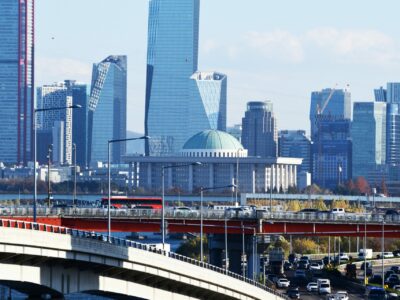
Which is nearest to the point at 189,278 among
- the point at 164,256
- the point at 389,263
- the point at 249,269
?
the point at 164,256

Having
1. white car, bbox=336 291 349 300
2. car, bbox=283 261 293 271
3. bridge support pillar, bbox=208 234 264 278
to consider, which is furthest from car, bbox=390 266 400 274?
white car, bbox=336 291 349 300

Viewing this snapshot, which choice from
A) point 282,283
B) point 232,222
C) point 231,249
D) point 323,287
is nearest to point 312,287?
point 323,287

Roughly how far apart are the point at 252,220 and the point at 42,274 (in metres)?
87.3

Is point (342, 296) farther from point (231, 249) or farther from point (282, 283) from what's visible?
point (231, 249)

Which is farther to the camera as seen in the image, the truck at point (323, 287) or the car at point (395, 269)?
the car at point (395, 269)

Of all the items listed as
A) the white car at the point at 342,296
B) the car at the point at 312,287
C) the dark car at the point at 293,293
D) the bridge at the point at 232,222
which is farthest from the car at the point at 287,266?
the white car at the point at 342,296

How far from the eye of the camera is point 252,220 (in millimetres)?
171875

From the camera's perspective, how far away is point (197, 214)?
570 ft

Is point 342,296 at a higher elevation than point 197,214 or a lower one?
lower

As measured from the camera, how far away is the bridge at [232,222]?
164 meters

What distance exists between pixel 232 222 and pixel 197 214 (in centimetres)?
393

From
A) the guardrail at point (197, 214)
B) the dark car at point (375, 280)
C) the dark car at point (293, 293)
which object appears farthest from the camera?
the guardrail at point (197, 214)

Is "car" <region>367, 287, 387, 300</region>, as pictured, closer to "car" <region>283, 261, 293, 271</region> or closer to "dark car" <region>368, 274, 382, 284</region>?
"dark car" <region>368, 274, 382, 284</region>

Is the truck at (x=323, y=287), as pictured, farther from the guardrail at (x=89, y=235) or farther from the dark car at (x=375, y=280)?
the guardrail at (x=89, y=235)
